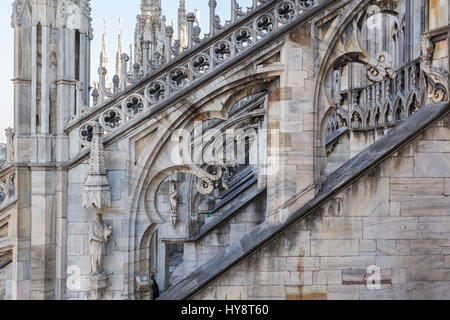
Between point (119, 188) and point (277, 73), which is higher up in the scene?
point (277, 73)

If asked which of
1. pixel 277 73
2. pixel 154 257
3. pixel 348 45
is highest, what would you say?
pixel 348 45

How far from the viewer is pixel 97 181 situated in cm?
567

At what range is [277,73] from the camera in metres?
5.80

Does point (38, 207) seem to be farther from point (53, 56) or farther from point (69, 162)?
point (53, 56)

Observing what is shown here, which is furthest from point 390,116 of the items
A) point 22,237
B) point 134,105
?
point 22,237

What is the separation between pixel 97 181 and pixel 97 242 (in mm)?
856

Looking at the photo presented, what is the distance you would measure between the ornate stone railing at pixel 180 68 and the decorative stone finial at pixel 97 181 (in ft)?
0.95

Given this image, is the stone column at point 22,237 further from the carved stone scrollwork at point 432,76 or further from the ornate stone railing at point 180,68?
the carved stone scrollwork at point 432,76

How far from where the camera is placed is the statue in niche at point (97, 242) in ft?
19.1

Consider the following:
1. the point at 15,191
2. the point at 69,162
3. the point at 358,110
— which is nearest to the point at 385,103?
the point at 358,110

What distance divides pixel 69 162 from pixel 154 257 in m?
6.55

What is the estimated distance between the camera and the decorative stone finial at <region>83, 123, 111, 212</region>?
565 centimetres

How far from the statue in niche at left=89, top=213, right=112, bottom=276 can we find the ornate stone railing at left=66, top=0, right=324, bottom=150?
3.80ft

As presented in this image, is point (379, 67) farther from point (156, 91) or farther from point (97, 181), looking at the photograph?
point (97, 181)
